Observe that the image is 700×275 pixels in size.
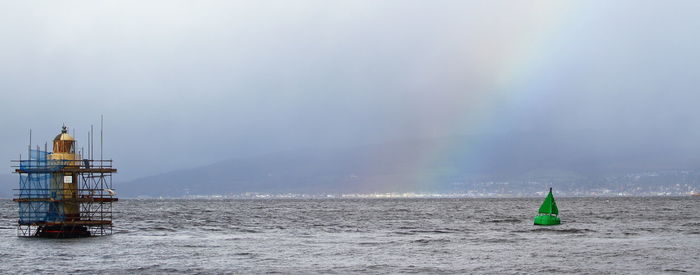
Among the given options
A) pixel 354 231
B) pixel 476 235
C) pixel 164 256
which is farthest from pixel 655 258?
pixel 354 231

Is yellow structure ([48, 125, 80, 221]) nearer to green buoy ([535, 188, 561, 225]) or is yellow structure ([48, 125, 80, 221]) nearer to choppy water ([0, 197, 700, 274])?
choppy water ([0, 197, 700, 274])

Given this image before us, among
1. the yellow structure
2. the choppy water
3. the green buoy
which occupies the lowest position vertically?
the choppy water

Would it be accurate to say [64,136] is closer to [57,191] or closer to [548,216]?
[57,191]

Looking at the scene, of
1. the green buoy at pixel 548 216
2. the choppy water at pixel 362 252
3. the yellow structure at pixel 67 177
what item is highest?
the yellow structure at pixel 67 177

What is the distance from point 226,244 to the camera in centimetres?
6206

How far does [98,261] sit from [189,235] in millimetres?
26394

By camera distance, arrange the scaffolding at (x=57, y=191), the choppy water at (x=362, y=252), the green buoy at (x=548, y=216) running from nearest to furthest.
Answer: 1. the choppy water at (x=362, y=252)
2. the scaffolding at (x=57, y=191)
3. the green buoy at (x=548, y=216)

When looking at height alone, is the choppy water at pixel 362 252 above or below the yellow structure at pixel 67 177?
below

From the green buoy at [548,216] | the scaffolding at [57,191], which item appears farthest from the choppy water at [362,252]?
the green buoy at [548,216]

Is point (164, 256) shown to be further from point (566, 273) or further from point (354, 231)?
point (354, 231)

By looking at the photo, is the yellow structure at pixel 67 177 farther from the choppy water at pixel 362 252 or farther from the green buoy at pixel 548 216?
the green buoy at pixel 548 216

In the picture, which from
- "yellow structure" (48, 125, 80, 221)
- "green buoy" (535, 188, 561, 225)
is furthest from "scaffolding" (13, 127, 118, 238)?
"green buoy" (535, 188, 561, 225)

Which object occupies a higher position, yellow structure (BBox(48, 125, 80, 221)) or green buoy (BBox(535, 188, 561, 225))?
yellow structure (BBox(48, 125, 80, 221))

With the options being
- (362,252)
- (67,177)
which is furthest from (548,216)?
(67,177)
